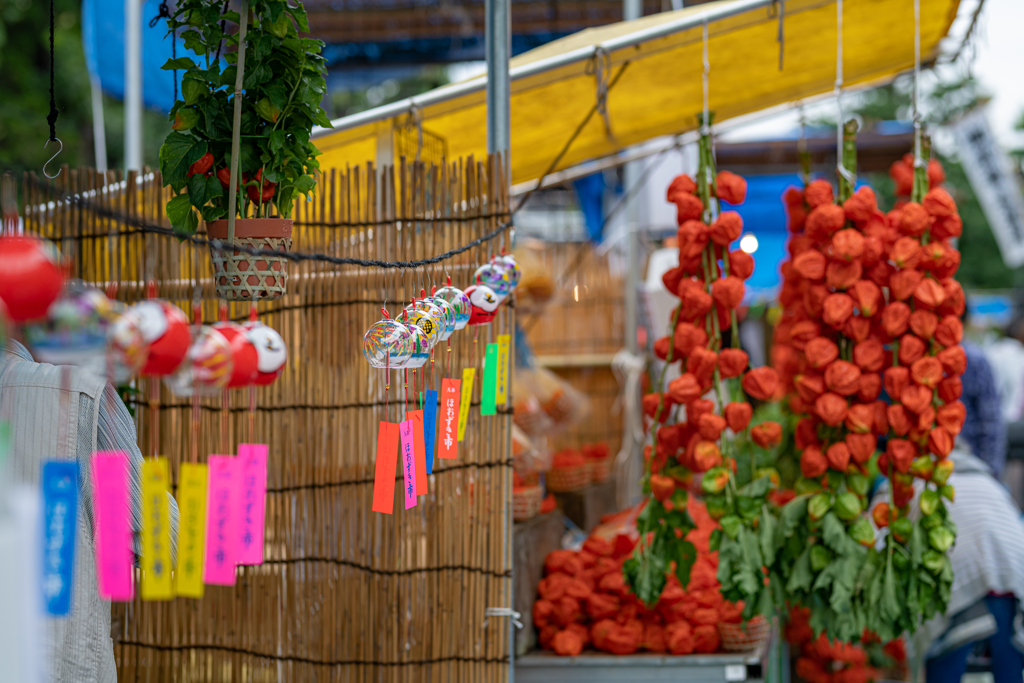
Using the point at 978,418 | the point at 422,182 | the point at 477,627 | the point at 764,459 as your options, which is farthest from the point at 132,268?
the point at 978,418

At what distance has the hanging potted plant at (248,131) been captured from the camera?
73.5 inches

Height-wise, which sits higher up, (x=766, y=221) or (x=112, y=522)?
(x=766, y=221)

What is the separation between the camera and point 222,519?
126 cm

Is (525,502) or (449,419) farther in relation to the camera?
(525,502)

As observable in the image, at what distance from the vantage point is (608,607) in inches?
121

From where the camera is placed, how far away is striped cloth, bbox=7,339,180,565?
185 cm

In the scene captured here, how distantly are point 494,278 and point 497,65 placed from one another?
633mm

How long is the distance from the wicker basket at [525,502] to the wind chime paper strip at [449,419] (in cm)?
127

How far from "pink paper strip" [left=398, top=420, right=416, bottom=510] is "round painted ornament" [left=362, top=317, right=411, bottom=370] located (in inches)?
4.9

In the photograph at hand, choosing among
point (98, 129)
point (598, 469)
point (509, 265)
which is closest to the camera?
point (509, 265)

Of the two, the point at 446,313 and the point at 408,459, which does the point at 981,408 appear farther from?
the point at 408,459

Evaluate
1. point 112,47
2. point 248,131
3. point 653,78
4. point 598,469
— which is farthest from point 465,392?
point 112,47

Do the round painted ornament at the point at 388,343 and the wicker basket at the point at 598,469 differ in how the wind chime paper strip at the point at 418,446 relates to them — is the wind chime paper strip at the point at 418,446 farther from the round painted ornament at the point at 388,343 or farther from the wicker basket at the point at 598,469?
the wicker basket at the point at 598,469

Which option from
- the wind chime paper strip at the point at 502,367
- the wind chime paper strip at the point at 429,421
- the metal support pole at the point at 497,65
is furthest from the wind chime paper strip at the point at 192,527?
the metal support pole at the point at 497,65
